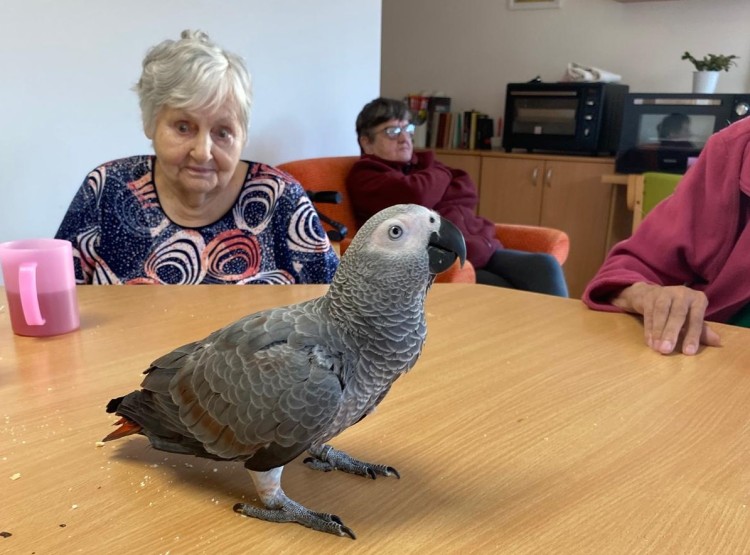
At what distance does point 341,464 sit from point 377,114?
1.99 meters

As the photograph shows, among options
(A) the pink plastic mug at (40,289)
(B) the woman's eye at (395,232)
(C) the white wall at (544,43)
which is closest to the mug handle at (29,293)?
(A) the pink plastic mug at (40,289)

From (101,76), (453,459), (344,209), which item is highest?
(101,76)

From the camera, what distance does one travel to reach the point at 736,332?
0.96m

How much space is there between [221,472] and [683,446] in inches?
18.2

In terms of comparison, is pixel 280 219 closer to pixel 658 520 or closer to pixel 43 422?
pixel 43 422

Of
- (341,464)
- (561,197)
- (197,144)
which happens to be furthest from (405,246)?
(561,197)

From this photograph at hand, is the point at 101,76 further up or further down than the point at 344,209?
further up

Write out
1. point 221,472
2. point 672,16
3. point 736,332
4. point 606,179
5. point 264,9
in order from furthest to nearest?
point 672,16
point 606,179
point 264,9
point 736,332
point 221,472

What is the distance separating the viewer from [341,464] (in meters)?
0.58

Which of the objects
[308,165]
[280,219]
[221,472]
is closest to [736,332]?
[221,472]

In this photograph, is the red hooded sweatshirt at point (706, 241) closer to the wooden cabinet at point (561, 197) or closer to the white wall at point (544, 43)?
the wooden cabinet at point (561, 197)

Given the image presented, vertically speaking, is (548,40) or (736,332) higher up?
(548,40)

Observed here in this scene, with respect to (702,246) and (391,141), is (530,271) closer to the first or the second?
(391,141)

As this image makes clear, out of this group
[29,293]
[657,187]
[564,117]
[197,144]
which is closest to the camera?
[29,293]
